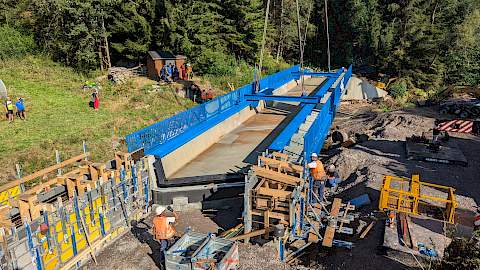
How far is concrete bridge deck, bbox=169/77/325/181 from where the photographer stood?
39.3 feet

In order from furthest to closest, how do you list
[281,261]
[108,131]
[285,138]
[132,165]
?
1. [108,131]
2. [285,138]
3. [132,165]
4. [281,261]

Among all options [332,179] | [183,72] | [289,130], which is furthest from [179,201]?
[183,72]

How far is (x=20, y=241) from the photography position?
6.48m

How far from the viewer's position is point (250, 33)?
38344 mm

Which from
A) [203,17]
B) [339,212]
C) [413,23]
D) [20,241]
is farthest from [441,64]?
[20,241]

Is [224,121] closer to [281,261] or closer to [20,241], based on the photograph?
[281,261]

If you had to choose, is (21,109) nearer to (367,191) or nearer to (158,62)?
(158,62)

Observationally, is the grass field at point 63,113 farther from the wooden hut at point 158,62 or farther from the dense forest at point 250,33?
the dense forest at point 250,33

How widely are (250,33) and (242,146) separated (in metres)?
26.7

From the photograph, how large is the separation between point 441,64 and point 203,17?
26.9 m

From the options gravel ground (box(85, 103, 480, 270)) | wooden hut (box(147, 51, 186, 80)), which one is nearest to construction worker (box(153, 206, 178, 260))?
gravel ground (box(85, 103, 480, 270))

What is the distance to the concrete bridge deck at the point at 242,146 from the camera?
1198cm

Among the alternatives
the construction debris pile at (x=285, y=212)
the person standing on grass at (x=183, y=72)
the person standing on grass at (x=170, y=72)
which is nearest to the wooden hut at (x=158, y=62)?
the person standing on grass at (x=183, y=72)

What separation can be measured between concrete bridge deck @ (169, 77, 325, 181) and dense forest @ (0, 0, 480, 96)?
725 cm
